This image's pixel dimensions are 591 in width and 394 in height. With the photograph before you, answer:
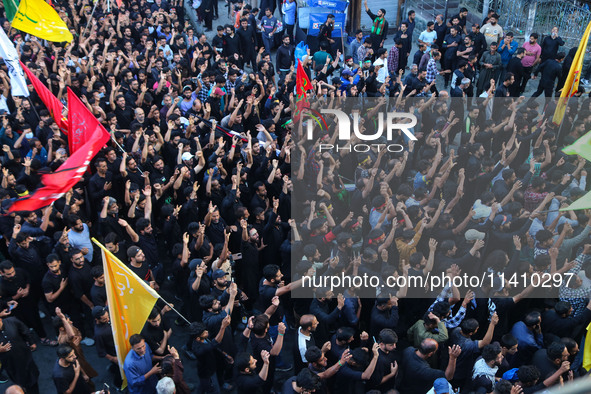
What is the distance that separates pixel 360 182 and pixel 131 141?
4183mm

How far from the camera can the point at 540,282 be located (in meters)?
6.67

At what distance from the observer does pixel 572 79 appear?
32.3 feet

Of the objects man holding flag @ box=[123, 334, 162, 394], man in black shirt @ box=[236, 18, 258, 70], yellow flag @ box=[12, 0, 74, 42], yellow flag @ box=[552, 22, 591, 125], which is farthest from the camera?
man in black shirt @ box=[236, 18, 258, 70]

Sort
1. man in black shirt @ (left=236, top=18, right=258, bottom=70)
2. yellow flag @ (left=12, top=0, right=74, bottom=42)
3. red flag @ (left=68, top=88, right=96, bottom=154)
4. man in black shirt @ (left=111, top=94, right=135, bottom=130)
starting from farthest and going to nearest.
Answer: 1. man in black shirt @ (left=236, top=18, right=258, bottom=70)
2. yellow flag @ (left=12, top=0, right=74, bottom=42)
3. man in black shirt @ (left=111, top=94, right=135, bottom=130)
4. red flag @ (left=68, top=88, right=96, bottom=154)

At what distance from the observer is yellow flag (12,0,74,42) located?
12.2 metres

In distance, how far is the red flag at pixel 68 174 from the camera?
290 inches

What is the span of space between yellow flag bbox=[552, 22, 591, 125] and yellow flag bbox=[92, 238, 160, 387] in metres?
7.73

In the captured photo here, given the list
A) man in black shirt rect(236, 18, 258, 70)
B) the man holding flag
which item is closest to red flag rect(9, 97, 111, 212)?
the man holding flag

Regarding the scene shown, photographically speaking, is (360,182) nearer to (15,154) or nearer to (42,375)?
(42,375)

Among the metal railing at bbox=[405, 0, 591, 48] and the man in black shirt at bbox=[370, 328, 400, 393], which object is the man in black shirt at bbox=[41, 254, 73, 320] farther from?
the metal railing at bbox=[405, 0, 591, 48]

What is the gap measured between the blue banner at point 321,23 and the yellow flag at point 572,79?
745cm

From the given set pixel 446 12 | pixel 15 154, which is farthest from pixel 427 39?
pixel 15 154

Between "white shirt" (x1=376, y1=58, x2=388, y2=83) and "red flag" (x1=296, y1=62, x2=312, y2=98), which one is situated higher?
"red flag" (x1=296, y1=62, x2=312, y2=98)

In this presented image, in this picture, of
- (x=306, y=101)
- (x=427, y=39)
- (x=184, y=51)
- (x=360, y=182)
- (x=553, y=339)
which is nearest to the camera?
(x=553, y=339)
